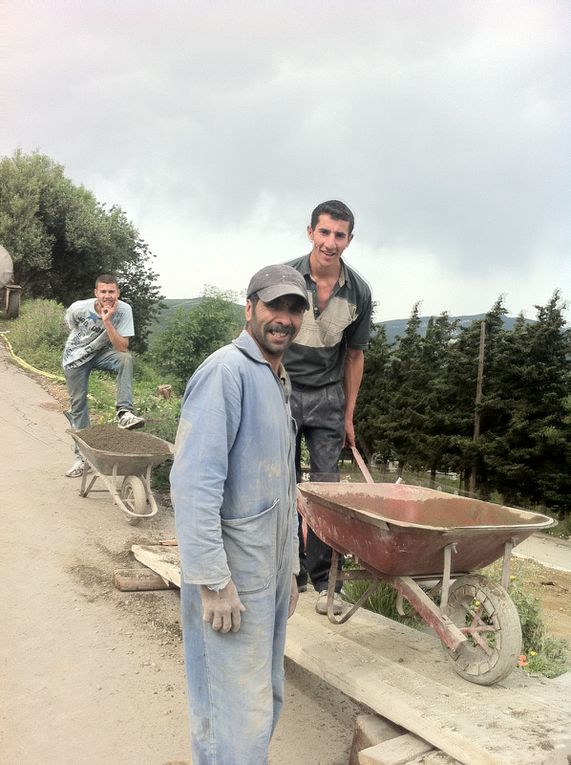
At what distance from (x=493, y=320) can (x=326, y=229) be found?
26970 mm

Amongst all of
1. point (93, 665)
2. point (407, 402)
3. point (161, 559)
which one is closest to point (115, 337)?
point (161, 559)

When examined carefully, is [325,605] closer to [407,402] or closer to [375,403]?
[407,402]

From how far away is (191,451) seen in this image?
1943mm

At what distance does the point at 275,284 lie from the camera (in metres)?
2.07

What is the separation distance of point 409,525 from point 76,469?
5108mm

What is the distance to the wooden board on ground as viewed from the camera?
2.36 m

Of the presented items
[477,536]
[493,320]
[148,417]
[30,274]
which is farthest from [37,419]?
[493,320]

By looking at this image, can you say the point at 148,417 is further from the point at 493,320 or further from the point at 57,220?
the point at 493,320

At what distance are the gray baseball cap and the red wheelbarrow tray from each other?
112cm

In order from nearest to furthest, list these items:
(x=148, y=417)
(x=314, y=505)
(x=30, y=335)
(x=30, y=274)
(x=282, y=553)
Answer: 1. (x=282, y=553)
2. (x=314, y=505)
3. (x=148, y=417)
4. (x=30, y=335)
5. (x=30, y=274)

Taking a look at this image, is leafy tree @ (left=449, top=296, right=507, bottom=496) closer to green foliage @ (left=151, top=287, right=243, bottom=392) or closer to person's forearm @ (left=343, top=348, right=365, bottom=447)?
green foliage @ (left=151, top=287, right=243, bottom=392)

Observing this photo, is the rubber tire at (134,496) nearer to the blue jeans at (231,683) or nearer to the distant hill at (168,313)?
the blue jeans at (231,683)

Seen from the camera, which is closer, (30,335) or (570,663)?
(570,663)

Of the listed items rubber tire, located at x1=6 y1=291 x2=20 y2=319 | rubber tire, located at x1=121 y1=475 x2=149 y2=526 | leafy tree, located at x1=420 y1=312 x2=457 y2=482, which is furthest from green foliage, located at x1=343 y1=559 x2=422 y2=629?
leafy tree, located at x1=420 y1=312 x2=457 y2=482
